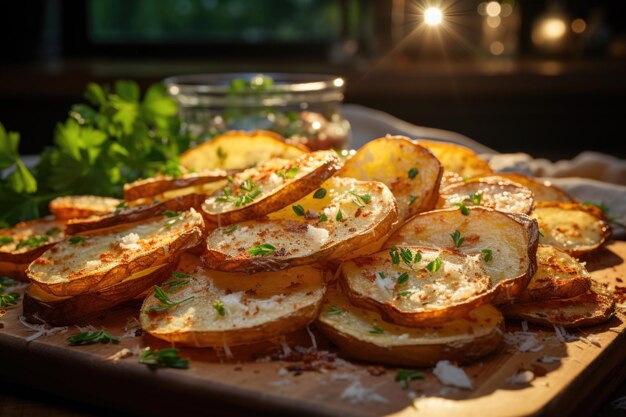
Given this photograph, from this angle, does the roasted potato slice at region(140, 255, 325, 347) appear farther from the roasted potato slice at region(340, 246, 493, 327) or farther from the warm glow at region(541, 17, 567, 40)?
the warm glow at region(541, 17, 567, 40)

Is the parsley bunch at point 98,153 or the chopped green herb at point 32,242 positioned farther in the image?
the parsley bunch at point 98,153

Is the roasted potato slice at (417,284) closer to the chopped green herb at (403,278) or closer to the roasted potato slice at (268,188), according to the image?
the chopped green herb at (403,278)

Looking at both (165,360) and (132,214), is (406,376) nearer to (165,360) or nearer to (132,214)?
(165,360)

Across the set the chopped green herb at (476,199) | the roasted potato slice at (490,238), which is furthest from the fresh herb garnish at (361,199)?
the chopped green herb at (476,199)

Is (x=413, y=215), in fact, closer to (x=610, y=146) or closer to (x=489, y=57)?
(x=610, y=146)

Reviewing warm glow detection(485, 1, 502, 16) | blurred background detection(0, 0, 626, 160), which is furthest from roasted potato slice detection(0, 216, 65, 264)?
warm glow detection(485, 1, 502, 16)
